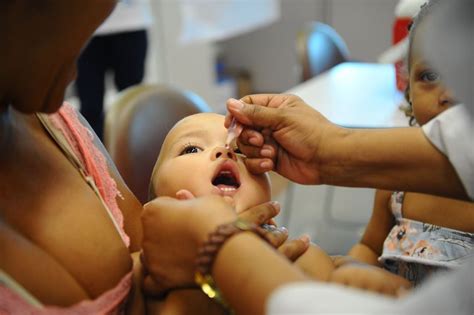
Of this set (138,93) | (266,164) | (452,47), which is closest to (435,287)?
(452,47)

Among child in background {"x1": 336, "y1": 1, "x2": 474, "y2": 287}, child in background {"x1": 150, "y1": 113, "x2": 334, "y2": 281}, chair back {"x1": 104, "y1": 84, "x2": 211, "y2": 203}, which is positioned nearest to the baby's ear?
child in background {"x1": 150, "y1": 113, "x2": 334, "y2": 281}

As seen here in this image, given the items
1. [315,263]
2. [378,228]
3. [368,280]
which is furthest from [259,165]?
[378,228]

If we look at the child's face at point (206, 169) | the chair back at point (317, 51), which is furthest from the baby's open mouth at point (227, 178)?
the chair back at point (317, 51)

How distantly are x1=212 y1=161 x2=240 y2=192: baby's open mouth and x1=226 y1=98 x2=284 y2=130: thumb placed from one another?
91 mm

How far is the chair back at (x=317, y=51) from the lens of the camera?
268cm

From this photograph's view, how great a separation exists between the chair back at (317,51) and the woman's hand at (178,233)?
5.99 feet

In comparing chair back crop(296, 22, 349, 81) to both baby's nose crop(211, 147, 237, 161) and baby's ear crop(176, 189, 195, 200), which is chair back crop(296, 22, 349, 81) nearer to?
baby's nose crop(211, 147, 237, 161)

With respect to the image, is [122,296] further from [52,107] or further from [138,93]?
[138,93]

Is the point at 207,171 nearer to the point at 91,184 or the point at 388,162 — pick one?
the point at 91,184

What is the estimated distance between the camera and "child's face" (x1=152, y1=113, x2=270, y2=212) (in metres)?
1.04

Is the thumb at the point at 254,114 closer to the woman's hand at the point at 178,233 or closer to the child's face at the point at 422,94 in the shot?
the woman's hand at the point at 178,233

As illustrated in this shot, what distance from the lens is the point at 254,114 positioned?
1.07 metres

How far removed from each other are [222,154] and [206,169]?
5 cm

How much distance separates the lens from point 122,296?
0.86m
